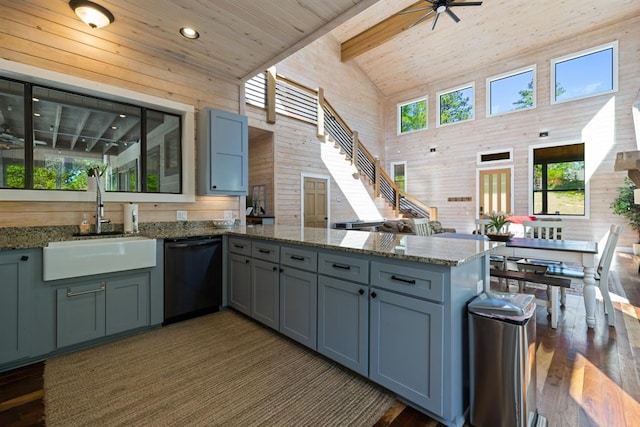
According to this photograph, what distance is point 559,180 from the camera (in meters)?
7.93

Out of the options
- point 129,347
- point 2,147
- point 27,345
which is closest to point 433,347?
point 129,347

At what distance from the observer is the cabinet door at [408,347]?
161 cm

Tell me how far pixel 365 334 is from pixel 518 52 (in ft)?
32.7

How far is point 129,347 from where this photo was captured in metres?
2.54

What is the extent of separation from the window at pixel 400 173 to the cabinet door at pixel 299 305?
9112 mm

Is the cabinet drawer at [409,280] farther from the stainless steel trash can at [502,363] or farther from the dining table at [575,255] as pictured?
the dining table at [575,255]

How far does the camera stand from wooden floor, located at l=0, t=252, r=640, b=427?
168 cm

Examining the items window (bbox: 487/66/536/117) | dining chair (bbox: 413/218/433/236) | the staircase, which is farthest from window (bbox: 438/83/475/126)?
dining chair (bbox: 413/218/433/236)

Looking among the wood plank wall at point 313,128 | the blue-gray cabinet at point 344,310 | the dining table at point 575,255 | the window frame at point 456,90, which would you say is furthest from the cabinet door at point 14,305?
the window frame at point 456,90

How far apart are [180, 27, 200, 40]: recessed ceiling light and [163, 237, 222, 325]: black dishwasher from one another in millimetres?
2057

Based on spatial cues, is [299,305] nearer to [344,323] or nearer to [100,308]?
[344,323]

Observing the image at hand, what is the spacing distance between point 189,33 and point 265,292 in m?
2.66

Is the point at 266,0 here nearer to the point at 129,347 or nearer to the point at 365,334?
the point at 365,334

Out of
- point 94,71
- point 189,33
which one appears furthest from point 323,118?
point 94,71
